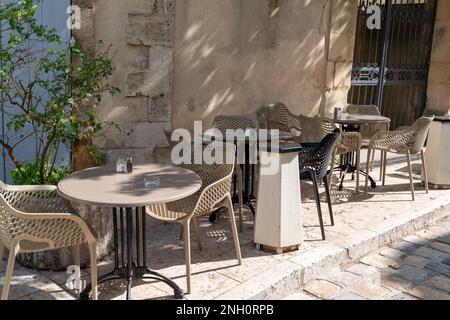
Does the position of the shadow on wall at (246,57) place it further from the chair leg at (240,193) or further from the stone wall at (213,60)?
the chair leg at (240,193)

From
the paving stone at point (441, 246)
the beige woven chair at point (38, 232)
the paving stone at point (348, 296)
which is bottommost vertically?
A: the paving stone at point (348, 296)

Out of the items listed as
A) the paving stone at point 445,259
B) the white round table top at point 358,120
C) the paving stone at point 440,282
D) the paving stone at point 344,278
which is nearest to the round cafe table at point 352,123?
the white round table top at point 358,120

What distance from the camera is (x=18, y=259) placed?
3.91 meters

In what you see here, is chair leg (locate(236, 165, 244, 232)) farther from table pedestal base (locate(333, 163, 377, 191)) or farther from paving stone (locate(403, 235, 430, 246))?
table pedestal base (locate(333, 163, 377, 191))

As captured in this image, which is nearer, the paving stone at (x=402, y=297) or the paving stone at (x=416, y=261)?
the paving stone at (x=402, y=297)

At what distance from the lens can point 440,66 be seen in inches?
353

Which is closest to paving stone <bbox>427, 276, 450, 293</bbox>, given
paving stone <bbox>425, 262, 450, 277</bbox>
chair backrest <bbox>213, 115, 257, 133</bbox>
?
paving stone <bbox>425, 262, 450, 277</bbox>

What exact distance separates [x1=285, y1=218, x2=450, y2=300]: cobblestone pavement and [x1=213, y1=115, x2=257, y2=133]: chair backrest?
1.88 metres

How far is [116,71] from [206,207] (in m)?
1.82

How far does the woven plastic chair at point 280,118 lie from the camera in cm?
640

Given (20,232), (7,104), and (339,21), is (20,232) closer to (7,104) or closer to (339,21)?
(7,104)

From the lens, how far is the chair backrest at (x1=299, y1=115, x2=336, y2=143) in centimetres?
564

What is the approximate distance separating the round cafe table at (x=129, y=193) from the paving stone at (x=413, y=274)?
1.86m

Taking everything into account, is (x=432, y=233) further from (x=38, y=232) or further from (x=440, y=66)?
(x=440, y=66)
